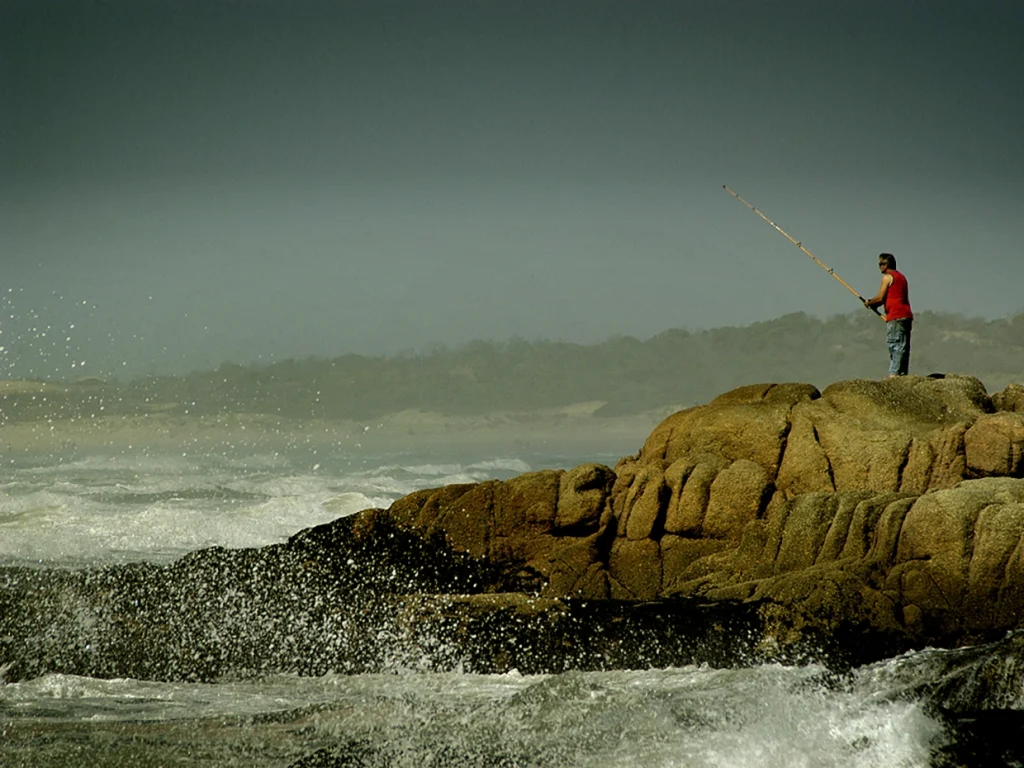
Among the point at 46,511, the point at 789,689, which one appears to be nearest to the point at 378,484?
the point at 46,511

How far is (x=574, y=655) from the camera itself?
11.3 metres

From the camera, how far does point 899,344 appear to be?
614 inches

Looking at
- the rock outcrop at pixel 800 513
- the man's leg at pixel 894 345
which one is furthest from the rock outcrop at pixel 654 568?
the man's leg at pixel 894 345

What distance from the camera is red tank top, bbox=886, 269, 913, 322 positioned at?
1534cm

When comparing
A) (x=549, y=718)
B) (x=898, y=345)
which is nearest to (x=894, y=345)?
(x=898, y=345)

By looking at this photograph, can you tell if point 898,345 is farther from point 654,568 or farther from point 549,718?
point 549,718

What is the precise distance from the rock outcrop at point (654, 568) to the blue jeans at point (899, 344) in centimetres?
101

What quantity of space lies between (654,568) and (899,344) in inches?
199

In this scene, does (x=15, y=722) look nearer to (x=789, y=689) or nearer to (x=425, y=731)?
(x=425, y=731)

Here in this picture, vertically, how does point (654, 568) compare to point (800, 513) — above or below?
below

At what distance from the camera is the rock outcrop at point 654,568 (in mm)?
11070

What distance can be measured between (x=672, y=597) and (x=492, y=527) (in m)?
2.90

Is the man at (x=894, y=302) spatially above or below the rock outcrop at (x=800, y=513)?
above

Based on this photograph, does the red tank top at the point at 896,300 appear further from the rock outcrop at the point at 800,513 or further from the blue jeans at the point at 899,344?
the rock outcrop at the point at 800,513
